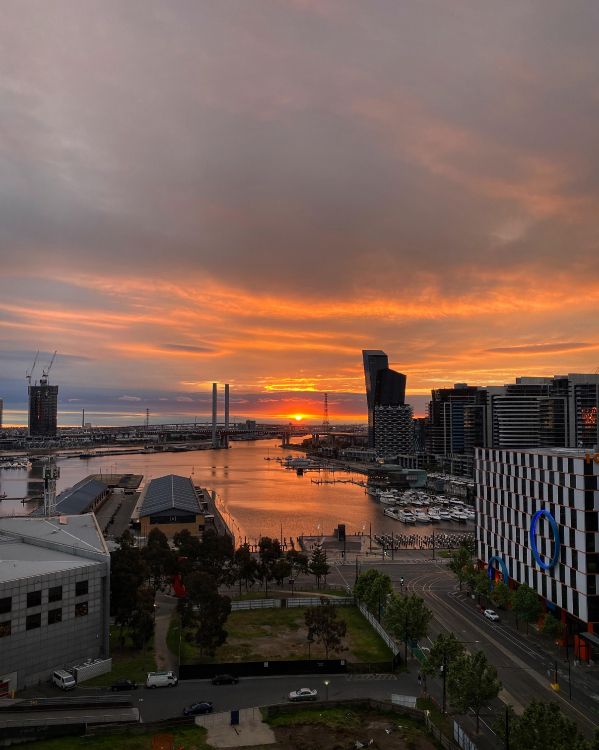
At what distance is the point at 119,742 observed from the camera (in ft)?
24.6

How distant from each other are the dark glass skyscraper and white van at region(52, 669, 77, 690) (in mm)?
75367

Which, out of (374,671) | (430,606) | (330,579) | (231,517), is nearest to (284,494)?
Answer: (231,517)

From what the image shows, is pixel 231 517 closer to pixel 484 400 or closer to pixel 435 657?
pixel 435 657

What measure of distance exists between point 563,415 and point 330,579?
3972cm

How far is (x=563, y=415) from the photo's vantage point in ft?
164

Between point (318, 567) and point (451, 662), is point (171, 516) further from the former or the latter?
point (451, 662)

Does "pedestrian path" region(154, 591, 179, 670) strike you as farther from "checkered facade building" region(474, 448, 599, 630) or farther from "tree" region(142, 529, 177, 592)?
"checkered facade building" region(474, 448, 599, 630)

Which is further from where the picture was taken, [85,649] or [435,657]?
[85,649]

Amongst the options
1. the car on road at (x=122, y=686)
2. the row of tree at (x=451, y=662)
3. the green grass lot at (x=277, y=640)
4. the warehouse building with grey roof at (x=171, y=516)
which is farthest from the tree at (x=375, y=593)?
the warehouse building with grey roof at (x=171, y=516)

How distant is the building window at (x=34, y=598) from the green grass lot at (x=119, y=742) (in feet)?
7.98

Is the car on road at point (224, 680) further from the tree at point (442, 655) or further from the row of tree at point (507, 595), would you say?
the row of tree at point (507, 595)

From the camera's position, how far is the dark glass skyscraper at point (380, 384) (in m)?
85.1

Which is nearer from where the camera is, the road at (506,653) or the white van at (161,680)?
the road at (506,653)

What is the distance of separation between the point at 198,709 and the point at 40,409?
133m
